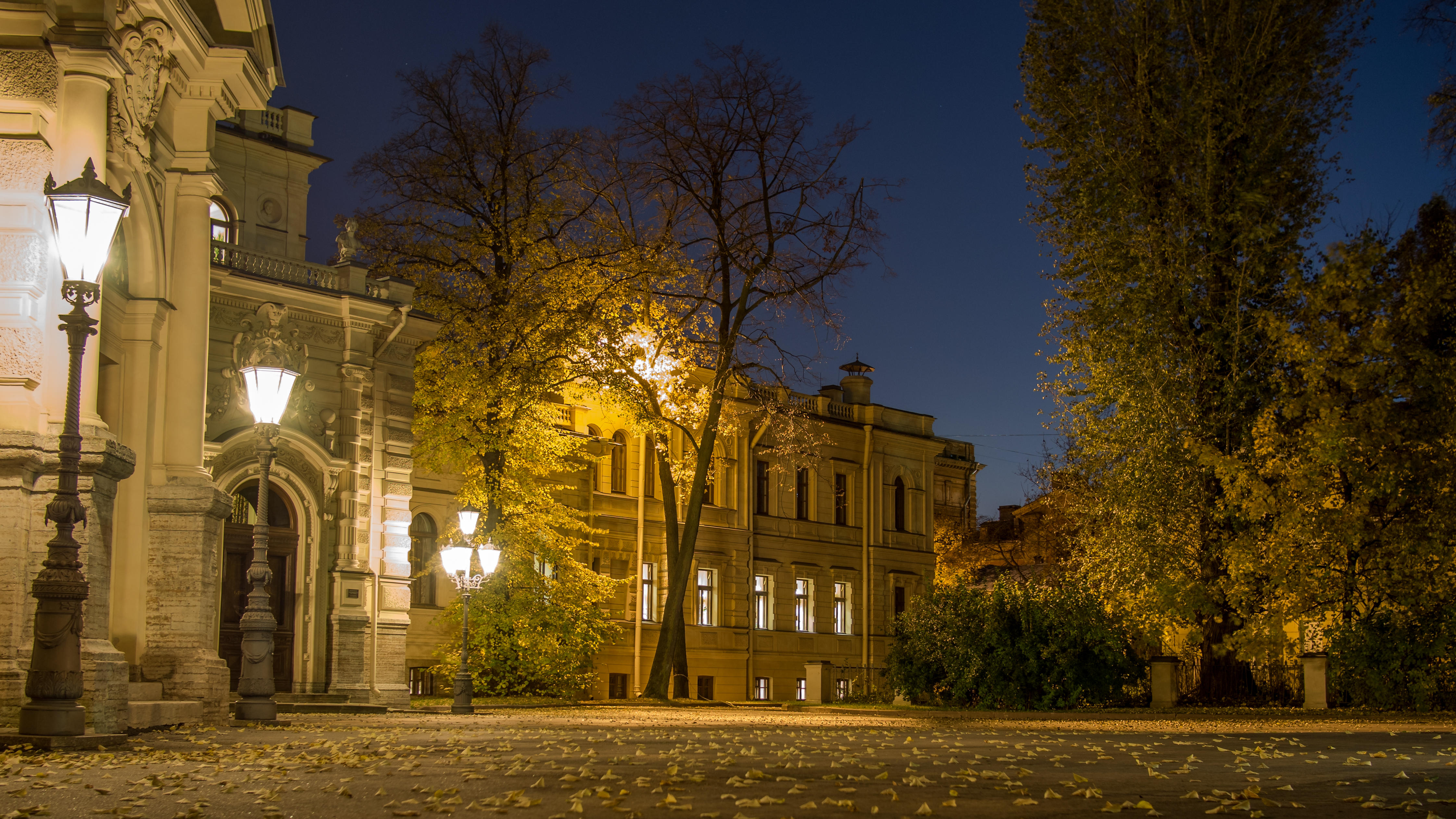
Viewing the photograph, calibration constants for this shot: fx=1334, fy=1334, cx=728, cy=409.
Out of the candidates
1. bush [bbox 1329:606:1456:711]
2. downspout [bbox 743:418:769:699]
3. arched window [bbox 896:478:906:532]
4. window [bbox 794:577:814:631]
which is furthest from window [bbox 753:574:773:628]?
bush [bbox 1329:606:1456:711]

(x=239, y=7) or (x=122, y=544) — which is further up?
(x=239, y=7)

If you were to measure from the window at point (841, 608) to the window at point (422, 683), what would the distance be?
19363 millimetres

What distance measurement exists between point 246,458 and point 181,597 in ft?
45.2

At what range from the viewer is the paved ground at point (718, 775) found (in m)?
7.24

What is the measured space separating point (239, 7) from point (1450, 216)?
23743mm

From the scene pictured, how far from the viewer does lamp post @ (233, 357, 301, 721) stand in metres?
16.6

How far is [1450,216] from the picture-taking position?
90.6ft

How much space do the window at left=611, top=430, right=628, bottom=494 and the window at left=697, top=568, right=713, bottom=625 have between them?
4154 millimetres

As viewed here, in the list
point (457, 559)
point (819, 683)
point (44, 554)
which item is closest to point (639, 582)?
point (819, 683)

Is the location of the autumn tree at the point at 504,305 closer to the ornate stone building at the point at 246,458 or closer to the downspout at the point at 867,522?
the ornate stone building at the point at 246,458

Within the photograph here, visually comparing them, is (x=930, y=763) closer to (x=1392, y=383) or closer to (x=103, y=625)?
(x=103, y=625)

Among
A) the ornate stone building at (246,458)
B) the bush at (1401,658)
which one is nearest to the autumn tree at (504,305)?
the ornate stone building at (246,458)

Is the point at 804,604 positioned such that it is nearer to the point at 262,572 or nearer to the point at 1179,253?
the point at 1179,253

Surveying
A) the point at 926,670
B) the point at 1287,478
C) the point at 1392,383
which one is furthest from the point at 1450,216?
the point at 926,670
